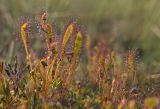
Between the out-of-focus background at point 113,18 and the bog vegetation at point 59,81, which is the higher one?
the out-of-focus background at point 113,18

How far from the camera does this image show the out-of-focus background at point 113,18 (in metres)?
3.44

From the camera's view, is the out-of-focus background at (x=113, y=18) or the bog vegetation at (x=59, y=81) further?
the out-of-focus background at (x=113, y=18)

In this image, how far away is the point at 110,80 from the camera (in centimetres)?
181

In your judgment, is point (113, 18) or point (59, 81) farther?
point (113, 18)

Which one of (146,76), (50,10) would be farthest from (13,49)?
(146,76)

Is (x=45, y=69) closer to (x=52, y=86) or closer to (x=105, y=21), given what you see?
(x=52, y=86)

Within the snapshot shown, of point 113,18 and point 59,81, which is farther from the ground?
point 113,18

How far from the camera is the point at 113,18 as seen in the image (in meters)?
3.95

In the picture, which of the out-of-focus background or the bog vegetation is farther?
the out-of-focus background

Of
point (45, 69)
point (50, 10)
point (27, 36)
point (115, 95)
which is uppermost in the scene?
point (50, 10)

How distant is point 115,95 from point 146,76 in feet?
1.66

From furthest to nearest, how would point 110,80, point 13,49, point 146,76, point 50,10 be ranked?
point 50,10
point 13,49
point 146,76
point 110,80

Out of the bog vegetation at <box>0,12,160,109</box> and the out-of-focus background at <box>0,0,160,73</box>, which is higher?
the out-of-focus background at <box>0,0,160,73</box>

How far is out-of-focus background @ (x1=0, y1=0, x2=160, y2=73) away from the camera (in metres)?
3.44
